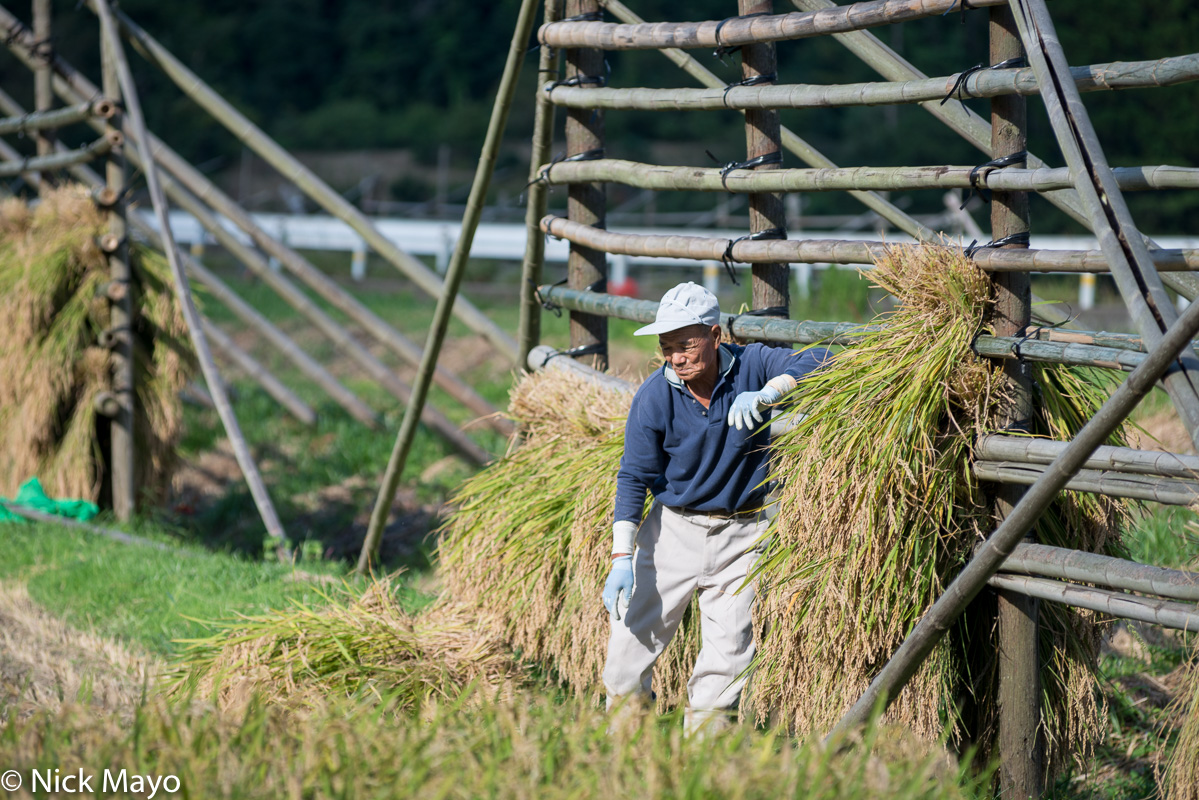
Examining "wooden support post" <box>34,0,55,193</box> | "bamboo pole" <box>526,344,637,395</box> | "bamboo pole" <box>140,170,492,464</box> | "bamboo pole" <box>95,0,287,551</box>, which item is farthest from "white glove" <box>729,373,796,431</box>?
"wooden support post" <box>34,0,55,193</box>

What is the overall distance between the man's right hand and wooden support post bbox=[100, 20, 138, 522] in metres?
4.21

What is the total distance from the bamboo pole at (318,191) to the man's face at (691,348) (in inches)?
116

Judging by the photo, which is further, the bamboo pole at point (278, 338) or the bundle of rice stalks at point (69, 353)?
the bamboo pole at point (278, 338)

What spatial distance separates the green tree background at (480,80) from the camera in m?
22.6

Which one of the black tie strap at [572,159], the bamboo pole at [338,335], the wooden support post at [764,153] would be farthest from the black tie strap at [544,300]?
the bamboo pole at [338,335]

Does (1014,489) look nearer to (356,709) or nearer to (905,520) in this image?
(905,520)

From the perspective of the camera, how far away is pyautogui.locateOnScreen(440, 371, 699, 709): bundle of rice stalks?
3711 millimetres

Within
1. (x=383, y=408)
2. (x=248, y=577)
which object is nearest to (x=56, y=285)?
(x=248, y=577)

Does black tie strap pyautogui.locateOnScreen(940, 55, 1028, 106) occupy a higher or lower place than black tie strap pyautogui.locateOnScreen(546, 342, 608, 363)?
higher

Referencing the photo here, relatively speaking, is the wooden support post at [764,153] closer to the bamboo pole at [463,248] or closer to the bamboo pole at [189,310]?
the bamboo pole at [463,248]

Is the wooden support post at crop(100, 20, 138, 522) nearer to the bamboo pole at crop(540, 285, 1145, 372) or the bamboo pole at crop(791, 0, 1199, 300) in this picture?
the bamboo pole at crop(540, 285, 1145, 372)

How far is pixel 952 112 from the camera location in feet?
10.7

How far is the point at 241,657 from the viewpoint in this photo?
3584mm

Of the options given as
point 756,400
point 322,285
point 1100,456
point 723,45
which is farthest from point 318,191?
point 1100,456
